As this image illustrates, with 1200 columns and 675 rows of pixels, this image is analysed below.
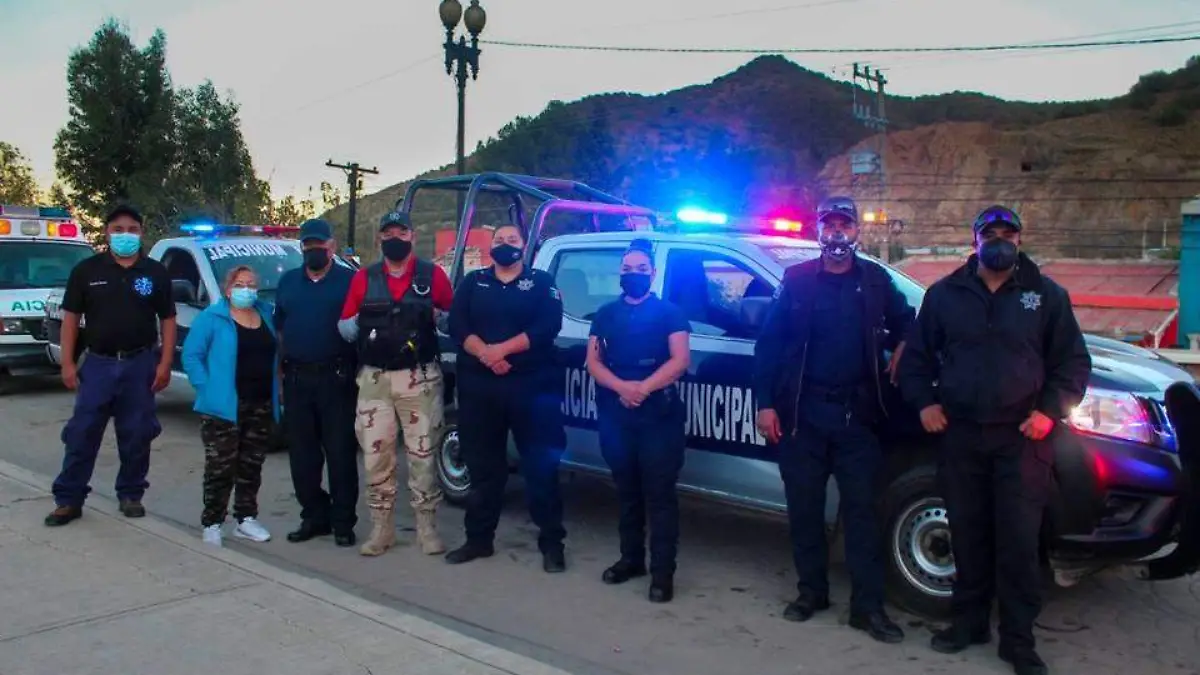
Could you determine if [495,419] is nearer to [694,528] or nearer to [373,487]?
[373,487]

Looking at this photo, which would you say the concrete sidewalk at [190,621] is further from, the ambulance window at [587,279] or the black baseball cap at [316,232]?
the ambulance window at [587,279]

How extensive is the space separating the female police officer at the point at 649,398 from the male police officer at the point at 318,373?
157cm

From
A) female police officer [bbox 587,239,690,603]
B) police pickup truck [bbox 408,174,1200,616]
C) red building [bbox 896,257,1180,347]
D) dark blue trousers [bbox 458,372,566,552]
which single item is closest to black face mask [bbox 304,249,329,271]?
dark blue trousers [bbox 458,372,566,552]

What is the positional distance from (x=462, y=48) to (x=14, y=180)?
26.2 m

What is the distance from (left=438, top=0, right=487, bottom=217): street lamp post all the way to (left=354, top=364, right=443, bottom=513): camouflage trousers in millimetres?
7880

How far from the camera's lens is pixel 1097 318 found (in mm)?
24609

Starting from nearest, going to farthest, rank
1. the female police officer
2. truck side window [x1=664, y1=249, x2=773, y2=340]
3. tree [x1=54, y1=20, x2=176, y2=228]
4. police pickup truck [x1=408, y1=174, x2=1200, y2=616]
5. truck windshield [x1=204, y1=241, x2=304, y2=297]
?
police pickup truck [x1=408, y1=174, x2=1200, y2=616] → the female police officer → truck side window [x1=664, y1=249, x2=773, y2=340] → truck windshield [x1=204, y1=241, x2=304, y2=297] → tree [x1=54, y1=20, x2=176, y2=228]

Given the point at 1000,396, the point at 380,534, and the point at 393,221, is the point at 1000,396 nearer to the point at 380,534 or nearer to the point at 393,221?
the point at 393,221

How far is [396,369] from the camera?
557 cm

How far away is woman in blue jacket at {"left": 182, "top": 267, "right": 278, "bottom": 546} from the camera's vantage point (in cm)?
568

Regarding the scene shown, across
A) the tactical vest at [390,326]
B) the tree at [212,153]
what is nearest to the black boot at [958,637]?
the tactical vest at [390,326]

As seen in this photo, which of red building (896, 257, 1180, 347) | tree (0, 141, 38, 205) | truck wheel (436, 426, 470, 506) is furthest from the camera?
tree (0, 141, 38, 205)

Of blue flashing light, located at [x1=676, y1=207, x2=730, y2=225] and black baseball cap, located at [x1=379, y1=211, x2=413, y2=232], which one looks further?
blue flashing light, located at [x1=676, y1=207, x2=730, y2=225]

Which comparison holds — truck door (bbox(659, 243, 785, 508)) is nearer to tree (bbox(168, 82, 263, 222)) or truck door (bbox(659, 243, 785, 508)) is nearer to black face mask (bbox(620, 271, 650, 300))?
black face mask (bbox(620, 271, 650, 300))
